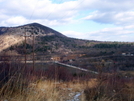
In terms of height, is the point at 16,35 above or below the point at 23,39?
above

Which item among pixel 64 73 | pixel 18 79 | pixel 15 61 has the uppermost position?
pixel 15 61

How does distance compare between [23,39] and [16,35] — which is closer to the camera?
[16,35]

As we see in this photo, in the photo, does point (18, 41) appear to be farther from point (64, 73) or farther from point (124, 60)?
point (124, 60)

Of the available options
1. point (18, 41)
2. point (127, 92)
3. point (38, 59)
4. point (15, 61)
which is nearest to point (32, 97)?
point (15, 61)

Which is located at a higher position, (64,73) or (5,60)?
(5,60)

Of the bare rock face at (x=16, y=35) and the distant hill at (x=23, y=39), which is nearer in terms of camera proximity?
the bare rock face at (x=16, y=35)

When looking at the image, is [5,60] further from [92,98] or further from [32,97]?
[92,98]

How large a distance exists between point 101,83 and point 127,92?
63.9 inches

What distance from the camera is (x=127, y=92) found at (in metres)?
8.16

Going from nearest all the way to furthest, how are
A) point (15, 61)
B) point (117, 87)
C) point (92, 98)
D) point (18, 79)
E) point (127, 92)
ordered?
point (18, 79) → point (92, 98) → point (15, 61) → point (127, 92) → point (117, 87)

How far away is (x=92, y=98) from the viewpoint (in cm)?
666

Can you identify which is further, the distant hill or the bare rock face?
the distant hill

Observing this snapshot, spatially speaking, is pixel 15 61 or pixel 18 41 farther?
pixel 18 41

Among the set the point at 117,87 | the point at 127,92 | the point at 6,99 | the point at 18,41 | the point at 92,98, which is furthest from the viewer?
the point at 18,41
